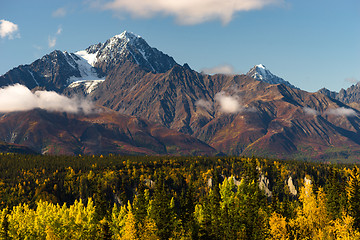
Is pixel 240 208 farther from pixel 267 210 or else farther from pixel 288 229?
pixel 288 229

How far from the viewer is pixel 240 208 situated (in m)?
136

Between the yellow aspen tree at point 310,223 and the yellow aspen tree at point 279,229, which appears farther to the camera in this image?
the yellow aspen tree at point 310,223

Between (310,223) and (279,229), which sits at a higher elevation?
(310,223)

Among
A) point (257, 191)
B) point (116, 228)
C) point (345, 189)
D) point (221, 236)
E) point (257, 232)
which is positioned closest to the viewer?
point (257, 232)

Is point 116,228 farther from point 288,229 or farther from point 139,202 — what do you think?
point 288,229

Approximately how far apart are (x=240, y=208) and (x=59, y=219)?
59212 millimetres

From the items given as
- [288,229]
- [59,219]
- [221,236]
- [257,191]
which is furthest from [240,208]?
[59,219]

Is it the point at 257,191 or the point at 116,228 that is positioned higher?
the point at 257,191

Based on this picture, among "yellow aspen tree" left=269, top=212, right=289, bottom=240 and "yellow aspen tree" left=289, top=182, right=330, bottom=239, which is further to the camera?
"yellow aspen tree" left=289, top=182, right=330, bottom=239

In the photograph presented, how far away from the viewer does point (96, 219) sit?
403ft

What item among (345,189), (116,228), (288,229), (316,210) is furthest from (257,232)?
(345,189)

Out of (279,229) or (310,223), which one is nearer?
(279,229)

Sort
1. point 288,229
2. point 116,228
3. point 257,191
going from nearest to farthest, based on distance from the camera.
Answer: point 288,229
point 116,228
point 257,191

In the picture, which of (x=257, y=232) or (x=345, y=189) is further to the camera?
(x=345, y=189)
